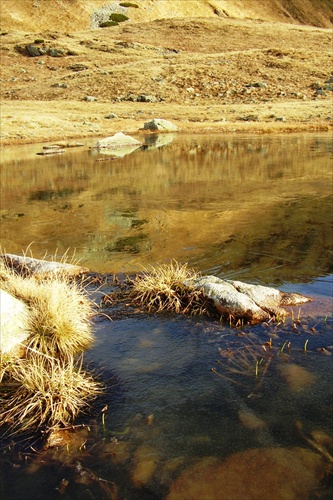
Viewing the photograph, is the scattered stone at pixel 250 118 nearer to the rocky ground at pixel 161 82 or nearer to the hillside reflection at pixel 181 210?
the rocky ground at pixel 161 82

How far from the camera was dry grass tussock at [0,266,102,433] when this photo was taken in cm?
413

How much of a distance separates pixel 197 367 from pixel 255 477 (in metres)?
1.57

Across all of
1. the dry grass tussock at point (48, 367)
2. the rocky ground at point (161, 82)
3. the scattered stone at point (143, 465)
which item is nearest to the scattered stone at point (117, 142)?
the rocky ground at point (161, 82)

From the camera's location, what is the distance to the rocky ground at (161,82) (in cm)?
3778

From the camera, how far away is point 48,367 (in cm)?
476

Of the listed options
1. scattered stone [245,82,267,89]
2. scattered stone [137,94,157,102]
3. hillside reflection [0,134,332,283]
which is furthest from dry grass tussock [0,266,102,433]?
scattered stone [245,82,267,89]

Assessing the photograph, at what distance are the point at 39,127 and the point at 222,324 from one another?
32.9 meters

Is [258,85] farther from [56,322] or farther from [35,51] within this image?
[56,322]

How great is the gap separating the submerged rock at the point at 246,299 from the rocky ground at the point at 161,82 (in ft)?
95.0

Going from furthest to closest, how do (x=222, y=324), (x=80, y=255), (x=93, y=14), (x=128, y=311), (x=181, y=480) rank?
(x=93, y=14) < (x=80, y=255) < (x=128, y=311) < (x=222, y=324) < (x=181, y=480)

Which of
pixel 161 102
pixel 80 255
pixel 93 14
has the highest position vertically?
pixel 93 14

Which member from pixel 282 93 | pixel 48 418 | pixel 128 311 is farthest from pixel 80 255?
pixel 282 93

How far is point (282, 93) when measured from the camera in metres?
49.7

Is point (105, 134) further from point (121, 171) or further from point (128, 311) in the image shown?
point (128, 311)
